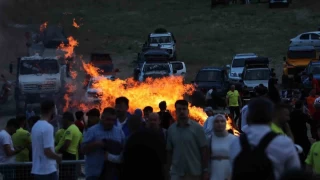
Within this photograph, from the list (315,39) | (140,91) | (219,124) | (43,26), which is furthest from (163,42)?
(219,124)

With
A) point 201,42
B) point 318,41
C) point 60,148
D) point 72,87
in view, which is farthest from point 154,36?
point 60,148

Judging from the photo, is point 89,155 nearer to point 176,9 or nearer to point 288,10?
point 288,10

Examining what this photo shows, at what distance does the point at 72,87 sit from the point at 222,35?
2043cm

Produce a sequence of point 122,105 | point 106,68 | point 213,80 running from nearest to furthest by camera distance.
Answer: point 122,105
point 213,80
point 106,68

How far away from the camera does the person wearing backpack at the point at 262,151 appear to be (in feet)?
22.0

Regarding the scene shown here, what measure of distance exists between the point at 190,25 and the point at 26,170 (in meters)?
44.5

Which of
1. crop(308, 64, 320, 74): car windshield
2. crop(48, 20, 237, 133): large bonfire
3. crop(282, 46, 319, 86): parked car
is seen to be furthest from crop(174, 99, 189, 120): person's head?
crop(282, 46, 319, 86): parked car

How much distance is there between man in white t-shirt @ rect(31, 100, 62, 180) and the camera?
9727mm

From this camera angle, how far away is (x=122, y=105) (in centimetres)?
1133

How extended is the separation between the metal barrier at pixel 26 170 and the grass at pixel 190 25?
100.0 ft

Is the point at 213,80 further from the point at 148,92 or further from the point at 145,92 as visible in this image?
the point at 145,92

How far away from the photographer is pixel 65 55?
128ft

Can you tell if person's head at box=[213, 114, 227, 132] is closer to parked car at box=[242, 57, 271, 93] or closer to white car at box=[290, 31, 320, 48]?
parked car at box=[242, 57, 271, 93]

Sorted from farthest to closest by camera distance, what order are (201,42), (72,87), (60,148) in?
(201,42), (72,87), (60,148)
